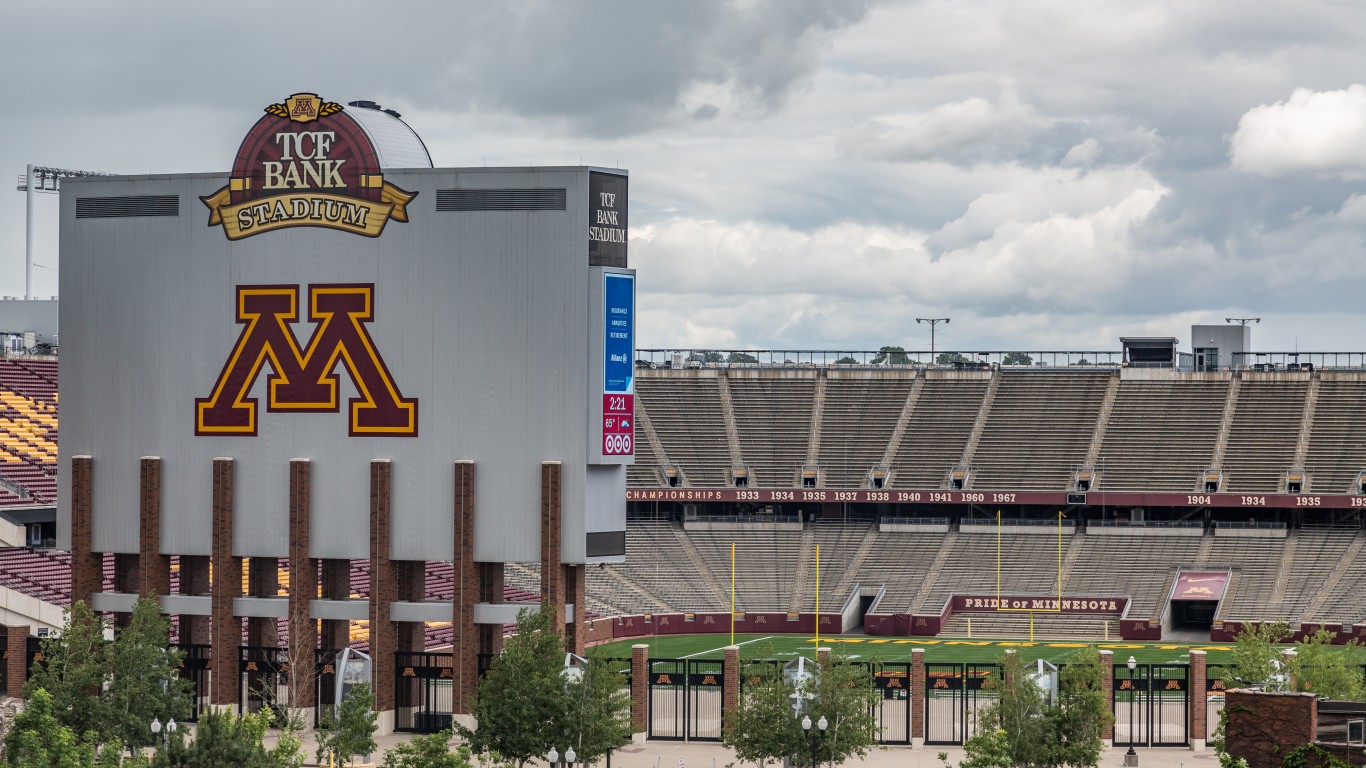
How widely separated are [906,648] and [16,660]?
39.2 metres

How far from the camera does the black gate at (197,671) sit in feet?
190

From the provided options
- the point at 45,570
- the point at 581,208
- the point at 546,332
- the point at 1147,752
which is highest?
the point at 581,208

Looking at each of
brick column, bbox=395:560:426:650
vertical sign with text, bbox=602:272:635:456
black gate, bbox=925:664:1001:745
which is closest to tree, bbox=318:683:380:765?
brick column, bbox=395:560:426:650

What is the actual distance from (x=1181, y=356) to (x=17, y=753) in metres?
75.8

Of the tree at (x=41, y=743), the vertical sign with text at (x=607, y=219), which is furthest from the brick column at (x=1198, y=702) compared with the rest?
the tree at (x=41, y=743)

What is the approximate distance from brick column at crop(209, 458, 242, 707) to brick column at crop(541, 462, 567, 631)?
10.3m

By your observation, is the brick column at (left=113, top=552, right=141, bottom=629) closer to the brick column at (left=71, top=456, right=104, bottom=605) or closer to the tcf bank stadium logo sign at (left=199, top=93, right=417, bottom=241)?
the brick column at (left=71, top=456, right=104, bottom=605)

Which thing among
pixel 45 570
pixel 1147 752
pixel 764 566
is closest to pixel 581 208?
pixel 1147 752

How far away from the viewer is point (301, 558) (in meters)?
55.6

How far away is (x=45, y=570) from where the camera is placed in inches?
2758

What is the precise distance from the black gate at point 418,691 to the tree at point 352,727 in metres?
6.65

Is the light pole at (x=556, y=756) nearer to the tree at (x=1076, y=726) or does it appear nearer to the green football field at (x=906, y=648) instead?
the tree at (x=1076, y=726)

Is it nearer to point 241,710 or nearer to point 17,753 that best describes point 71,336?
point 241,710

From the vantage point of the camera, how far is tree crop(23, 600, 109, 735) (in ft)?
166
